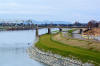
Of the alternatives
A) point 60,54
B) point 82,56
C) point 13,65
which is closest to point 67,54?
point 60,54

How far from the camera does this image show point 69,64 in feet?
88.0

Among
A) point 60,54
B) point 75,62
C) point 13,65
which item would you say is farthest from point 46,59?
point 75,62

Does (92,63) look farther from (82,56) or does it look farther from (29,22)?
(29,22)

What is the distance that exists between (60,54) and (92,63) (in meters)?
9.29

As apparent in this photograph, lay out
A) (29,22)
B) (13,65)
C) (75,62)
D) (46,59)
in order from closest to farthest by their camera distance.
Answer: (75,62)
(13,65)
(46,59)
(29,22)

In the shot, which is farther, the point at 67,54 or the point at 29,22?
the point at 29,22

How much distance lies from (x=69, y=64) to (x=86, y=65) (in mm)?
3694

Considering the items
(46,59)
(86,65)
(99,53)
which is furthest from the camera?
(46,59)

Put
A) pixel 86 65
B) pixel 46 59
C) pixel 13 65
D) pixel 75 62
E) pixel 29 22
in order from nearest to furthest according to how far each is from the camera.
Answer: pixel 86 65, pixel 75 62, pixel 13 65, pixel 46 59, pixel 29 22

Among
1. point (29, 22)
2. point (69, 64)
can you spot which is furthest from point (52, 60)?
point (29, 22)

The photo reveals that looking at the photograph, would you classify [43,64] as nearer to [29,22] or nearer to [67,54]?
[67,54]

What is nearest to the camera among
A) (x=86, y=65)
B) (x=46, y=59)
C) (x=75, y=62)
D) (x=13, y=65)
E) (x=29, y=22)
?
(x=86, y=65)

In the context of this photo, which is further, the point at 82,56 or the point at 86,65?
the point at 82,56

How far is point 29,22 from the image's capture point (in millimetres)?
186000
